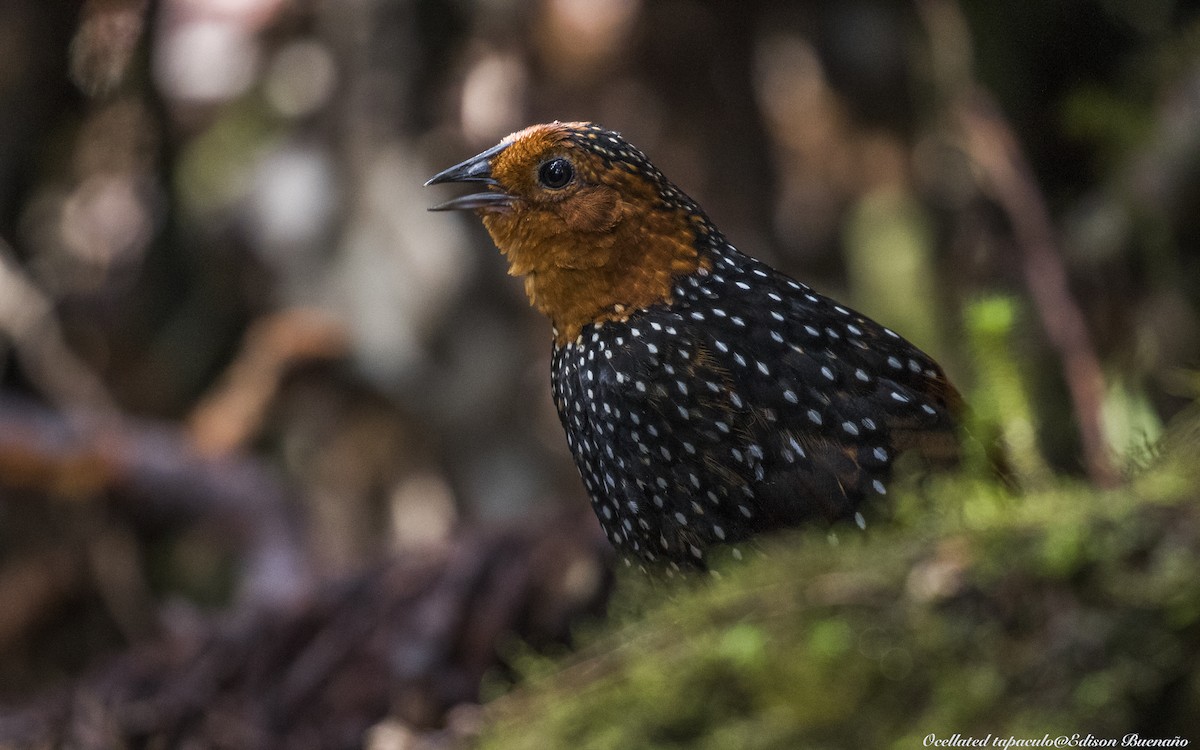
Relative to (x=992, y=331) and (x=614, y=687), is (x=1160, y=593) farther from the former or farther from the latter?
(x=992, y=331)

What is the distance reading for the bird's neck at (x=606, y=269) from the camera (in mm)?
2484

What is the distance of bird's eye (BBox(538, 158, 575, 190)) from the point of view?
2.56 m

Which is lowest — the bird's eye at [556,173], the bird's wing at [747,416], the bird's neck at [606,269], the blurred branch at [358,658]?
the blurred branch at [358,658]

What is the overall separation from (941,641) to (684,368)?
4.39 ft

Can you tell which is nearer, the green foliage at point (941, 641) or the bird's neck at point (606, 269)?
the green foliage at point (941, 641)

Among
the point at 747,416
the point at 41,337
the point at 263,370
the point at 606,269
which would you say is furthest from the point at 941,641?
the point at 41,337

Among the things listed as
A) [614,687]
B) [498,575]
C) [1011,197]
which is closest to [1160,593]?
[614,687]

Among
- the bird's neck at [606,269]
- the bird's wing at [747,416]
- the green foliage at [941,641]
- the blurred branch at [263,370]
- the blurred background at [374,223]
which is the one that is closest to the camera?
the green foliage at [941,641]

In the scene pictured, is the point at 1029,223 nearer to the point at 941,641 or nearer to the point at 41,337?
the point at 941,641

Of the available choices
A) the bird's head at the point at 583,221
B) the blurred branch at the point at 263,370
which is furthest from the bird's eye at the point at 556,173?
the blurred branch at the point at 263,370

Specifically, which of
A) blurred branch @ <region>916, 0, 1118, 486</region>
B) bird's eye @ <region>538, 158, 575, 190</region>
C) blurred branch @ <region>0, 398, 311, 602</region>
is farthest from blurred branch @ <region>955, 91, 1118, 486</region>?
blurred branch @ <region>0, 398, 311, 602</region>

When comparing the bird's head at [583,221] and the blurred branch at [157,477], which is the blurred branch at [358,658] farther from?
the blurred branch at [157,477]

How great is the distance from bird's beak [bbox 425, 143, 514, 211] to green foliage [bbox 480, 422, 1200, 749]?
61.5 inches

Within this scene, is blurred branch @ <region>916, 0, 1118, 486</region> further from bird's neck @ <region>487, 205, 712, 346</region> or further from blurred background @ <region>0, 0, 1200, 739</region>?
bird's neck @ <region>487, 205, 712, 346</region>
